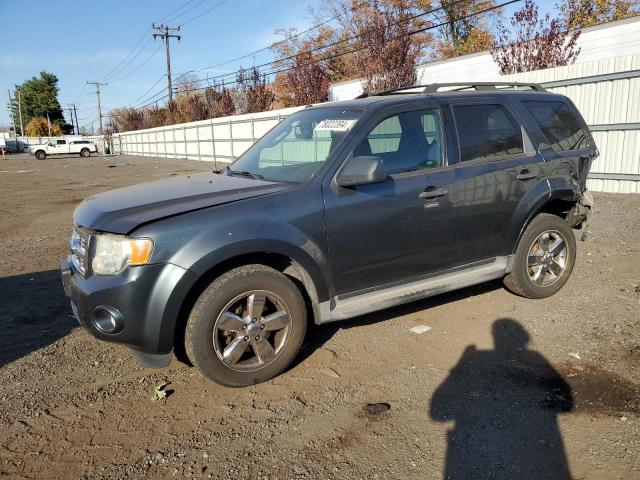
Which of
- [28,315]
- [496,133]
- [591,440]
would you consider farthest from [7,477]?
[496,133]

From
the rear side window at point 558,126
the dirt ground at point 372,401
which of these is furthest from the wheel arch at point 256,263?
the rear side window at point 558,126

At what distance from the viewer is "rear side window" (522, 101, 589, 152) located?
4859 mm

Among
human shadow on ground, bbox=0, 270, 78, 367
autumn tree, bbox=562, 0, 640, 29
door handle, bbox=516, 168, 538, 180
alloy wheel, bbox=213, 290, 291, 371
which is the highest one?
autumn tree, bbox=562, 0, 640, 29

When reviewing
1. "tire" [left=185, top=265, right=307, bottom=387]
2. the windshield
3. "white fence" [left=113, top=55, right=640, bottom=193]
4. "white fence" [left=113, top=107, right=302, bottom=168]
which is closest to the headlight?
"tire" [left=185, top=265, right=307, bottom=387]

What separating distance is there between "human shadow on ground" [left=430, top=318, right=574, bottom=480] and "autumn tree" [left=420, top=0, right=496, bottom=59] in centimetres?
3153

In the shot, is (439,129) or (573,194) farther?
(573,194)

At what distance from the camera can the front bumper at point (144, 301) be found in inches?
121

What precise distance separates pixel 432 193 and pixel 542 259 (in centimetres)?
161

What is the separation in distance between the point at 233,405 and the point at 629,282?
4319 millimetres

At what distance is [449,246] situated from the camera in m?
4.16

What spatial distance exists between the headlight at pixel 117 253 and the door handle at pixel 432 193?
6.72 feet

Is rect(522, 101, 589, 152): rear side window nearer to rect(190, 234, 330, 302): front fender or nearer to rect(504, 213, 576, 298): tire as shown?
rect(504, 213, 576, 298): tire

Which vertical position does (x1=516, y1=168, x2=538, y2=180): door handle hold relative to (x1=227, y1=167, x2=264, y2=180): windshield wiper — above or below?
below

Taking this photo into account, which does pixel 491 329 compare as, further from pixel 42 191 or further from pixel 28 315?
pixel 42 191
